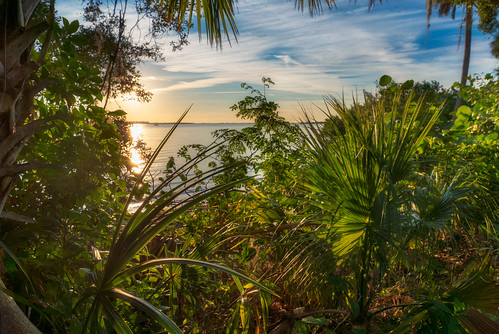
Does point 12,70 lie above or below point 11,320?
above

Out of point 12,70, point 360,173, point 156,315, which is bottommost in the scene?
point 156,315

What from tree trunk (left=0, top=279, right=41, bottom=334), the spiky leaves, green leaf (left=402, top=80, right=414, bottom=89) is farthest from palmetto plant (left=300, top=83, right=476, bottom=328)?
tree trunk (left=0, top=279, right=41, bottom=334)

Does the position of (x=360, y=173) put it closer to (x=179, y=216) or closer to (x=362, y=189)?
(x=362, y=189)

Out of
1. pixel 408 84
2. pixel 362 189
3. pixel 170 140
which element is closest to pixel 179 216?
pixel 170 140

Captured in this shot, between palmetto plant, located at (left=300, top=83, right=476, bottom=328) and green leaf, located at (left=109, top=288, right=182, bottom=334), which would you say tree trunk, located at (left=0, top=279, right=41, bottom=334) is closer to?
green leaf, located at (left=109, top=288, right=182, bottom=334)

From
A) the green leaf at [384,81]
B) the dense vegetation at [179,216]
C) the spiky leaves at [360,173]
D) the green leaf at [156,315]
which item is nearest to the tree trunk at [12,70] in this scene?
the dense vegetation at [179,216]

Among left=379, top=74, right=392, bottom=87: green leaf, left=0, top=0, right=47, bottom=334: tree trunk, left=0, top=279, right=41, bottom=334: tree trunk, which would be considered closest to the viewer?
left=0, top=279, right=41, bottom=334: tree trunk

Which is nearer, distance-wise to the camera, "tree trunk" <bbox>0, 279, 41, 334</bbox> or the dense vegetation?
"tree trunk" <bbox>0, 279, 41, 334</bbox>

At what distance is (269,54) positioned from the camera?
5.29 meters

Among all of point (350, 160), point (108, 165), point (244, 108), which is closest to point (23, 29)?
point (108, 165)

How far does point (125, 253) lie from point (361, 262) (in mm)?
1444

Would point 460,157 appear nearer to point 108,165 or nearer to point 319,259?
point 319,259

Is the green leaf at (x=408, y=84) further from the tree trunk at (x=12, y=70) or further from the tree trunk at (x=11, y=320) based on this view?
the tree trunk at (x=11, y=320)

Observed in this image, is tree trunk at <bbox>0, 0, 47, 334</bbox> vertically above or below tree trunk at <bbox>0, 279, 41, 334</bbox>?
above
